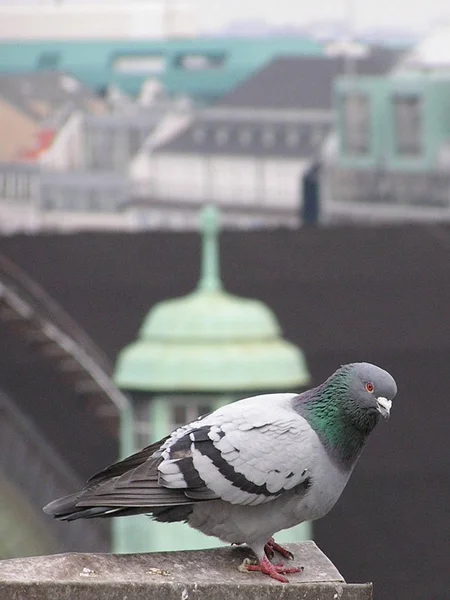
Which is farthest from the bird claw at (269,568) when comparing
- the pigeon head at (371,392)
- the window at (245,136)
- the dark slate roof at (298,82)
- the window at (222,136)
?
the window at (222,136)

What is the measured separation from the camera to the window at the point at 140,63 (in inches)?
3612

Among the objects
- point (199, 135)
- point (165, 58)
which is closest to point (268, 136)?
point (199, 135)

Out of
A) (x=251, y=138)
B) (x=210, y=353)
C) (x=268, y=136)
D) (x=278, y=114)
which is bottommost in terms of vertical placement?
(x=251, y=138)

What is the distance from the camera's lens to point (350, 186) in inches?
2931

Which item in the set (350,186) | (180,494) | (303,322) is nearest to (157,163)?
(350,186)

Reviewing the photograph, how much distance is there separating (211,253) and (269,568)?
27.8 feet

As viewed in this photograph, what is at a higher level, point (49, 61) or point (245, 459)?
point (245, 459)

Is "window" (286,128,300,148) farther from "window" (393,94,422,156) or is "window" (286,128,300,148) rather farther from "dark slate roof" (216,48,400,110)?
"window" (393,94,422,156)

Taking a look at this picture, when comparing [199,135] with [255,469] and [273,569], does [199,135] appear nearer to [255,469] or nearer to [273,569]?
[255,469]

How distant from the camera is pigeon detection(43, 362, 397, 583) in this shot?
6828 millimetres

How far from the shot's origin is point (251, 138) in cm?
8462

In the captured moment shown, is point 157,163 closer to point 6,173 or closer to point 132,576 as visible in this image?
point 6,173

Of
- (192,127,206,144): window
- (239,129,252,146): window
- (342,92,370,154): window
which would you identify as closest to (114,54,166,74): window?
(192,127,206,144): window

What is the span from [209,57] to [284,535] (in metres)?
87.0
